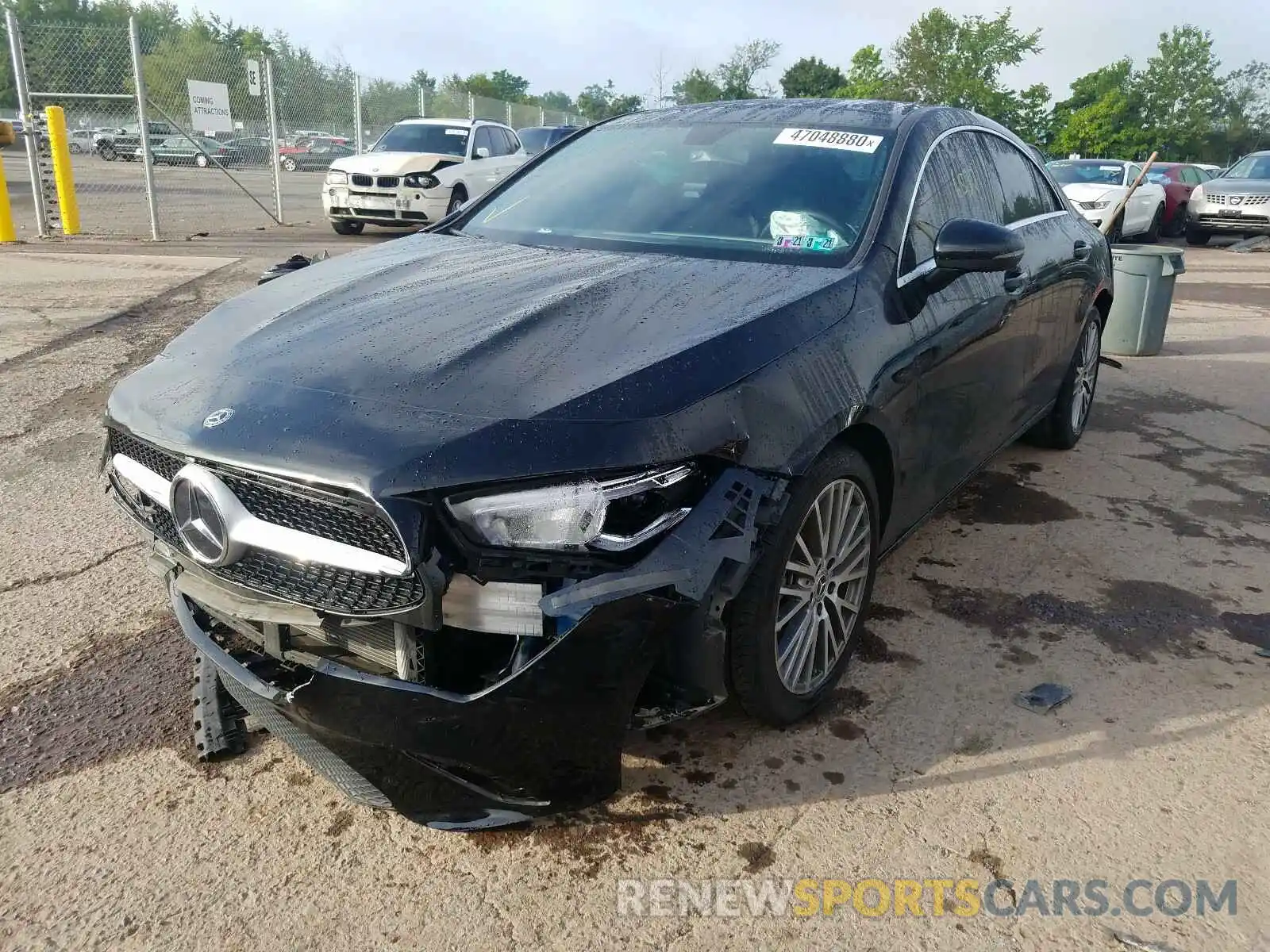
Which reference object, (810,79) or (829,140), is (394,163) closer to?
(829,140)

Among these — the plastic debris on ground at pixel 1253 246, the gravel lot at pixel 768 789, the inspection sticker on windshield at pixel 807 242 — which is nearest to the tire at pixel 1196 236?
the plastic debris on ground at pixel 1253 246

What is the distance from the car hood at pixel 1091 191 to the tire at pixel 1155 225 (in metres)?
2.72

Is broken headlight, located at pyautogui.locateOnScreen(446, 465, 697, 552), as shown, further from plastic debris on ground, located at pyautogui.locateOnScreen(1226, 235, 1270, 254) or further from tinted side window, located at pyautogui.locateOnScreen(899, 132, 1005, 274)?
plastic debris on ground, located at pyautogui.locateOnScreen(1226, 235, 1270, 254)

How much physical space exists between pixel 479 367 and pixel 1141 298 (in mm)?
7076

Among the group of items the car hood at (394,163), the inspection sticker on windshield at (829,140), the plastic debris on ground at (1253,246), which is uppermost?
the inspection sticker on windshield at (829,140)

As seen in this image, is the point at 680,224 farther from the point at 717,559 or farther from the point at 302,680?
the point at 302,680

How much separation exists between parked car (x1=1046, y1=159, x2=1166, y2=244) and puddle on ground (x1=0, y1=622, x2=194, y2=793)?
50.2 ft

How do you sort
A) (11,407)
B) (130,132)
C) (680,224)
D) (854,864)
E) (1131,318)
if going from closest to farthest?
(854,864) → (680,224) → (11,407) → (1131,318) → (130,132)

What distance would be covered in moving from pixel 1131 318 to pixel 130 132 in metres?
14.2

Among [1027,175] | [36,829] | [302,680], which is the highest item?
[1027,175]

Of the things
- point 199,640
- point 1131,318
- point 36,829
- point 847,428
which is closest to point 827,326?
point 847,428

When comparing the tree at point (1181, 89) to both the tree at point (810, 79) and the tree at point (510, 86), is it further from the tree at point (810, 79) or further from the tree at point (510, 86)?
the tree at point (510, 86)

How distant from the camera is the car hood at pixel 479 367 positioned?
199 centimetres

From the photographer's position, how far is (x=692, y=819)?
238 centimetres
